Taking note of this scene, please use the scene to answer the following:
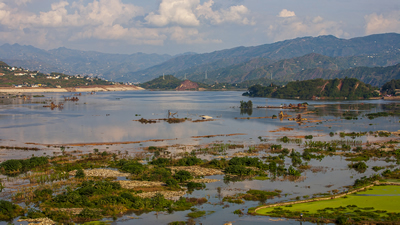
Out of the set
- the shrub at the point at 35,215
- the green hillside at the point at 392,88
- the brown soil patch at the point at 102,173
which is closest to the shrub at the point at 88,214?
the shrub at the point at 35,215

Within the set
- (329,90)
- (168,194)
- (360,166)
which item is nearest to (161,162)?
(168,194)

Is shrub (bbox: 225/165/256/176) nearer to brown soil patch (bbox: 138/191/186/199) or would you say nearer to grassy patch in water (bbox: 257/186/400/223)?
brown soil patch (bbox: 138/191/186/199)

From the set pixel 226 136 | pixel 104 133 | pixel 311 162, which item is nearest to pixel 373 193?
pixel 311 162

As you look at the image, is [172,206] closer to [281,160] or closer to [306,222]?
[306,222]

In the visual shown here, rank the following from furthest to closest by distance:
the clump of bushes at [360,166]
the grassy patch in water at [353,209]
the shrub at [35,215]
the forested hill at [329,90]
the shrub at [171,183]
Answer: the forested hill at [329,90] → the clump of bushes at [360,166] → the shrub at [171,183] → the grassy patch in water at [353,209] → the shrub at [35,215]

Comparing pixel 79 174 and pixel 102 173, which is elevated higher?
pixel 79 174

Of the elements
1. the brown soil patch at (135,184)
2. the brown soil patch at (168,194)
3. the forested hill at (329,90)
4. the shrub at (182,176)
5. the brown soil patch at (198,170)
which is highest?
the forested hill at (329,90)

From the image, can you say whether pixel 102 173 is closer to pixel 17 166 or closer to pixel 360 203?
pixel 17 166

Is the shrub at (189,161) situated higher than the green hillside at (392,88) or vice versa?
the green hillside at (392,88)

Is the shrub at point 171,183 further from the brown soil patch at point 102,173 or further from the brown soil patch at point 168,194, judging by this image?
the brown soil patch at point 102,173
